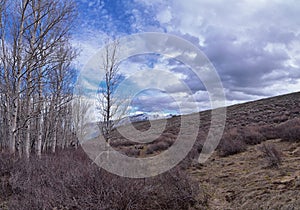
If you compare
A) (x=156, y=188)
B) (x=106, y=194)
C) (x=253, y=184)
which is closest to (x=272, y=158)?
(x=253, y=184)

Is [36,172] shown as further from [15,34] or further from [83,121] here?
[83,121]

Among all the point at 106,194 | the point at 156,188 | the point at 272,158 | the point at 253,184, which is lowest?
the point at 253,184

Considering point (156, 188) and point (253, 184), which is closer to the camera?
point (156, 188)

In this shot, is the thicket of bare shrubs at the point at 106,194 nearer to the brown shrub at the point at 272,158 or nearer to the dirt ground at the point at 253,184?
the dirt ground at the point at 253,184

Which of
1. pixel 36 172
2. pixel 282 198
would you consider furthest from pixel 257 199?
pixel 36 172

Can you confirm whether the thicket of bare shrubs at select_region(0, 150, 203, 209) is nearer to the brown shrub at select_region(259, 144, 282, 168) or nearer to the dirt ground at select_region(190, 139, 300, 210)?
the dirt ground at select_region(190, 139, 300, 210)

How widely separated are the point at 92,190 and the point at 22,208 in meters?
1.22

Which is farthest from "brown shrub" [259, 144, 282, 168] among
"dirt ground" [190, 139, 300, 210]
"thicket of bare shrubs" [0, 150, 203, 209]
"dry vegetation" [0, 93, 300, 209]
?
"thicket of bare shrubs" [0, 150, 203, 209]

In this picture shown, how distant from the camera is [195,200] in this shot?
4.60 m

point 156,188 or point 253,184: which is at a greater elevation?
point 156,188

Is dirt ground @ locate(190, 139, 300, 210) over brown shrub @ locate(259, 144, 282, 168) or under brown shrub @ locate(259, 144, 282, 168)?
under

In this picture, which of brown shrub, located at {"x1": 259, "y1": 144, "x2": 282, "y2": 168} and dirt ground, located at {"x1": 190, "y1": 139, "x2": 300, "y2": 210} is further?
brown shrub, located at {"x1": 259, "y1": 144, "x2": 282, "y2": 168}

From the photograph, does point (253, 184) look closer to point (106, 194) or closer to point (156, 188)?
point (156, 188)

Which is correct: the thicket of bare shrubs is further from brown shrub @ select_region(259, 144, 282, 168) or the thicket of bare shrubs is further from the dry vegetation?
brown shrub @ select_region(259, 144, 282, 168)
